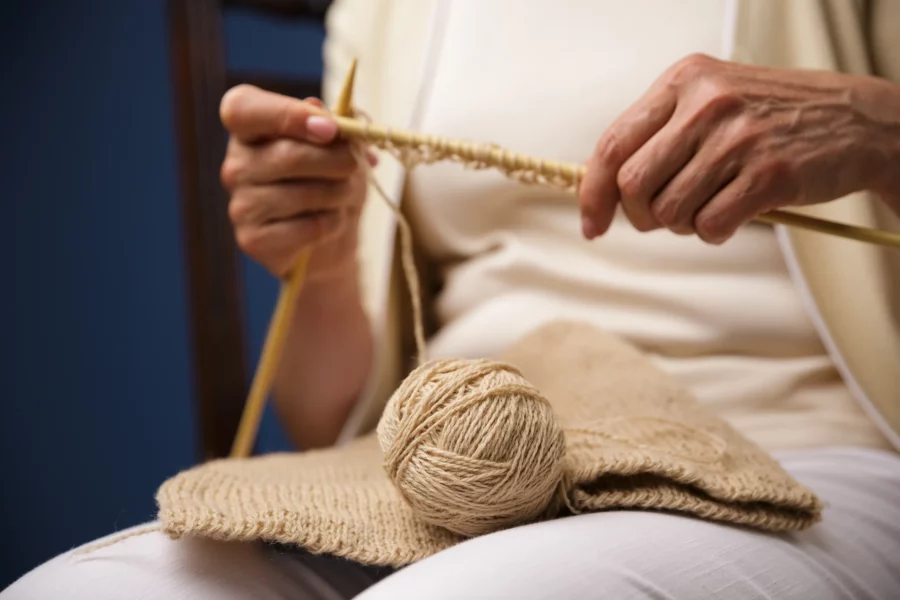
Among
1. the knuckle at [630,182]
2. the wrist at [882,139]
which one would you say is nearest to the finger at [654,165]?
the knuckle at [630,182]

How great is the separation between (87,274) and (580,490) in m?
1.19

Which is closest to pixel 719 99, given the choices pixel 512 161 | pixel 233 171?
pixel 512 161

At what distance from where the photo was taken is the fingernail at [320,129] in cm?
62

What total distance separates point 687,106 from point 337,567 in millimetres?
356

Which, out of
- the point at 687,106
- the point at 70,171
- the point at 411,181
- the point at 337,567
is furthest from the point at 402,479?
the point at 70,171

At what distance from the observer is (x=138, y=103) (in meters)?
1.42

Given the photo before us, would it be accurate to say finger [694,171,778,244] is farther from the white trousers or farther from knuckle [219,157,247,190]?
knuckle [219,157,247,190]

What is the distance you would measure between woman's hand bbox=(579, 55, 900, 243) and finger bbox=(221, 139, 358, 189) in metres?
0.22

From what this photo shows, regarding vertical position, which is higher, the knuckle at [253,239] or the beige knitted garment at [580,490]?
the knuckle at [253,239]

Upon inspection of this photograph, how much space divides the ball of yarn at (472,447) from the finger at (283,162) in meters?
0.24

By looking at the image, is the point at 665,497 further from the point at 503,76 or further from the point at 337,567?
the point at 503,76

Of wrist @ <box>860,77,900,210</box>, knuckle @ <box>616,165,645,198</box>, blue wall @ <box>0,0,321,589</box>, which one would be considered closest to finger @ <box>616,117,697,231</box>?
knuckle @ <box>616,165,645,198</box>

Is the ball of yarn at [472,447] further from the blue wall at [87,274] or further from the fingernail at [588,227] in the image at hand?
the blue wall at [87,274]

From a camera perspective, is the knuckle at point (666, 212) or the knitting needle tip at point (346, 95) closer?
the knuckle at point (666, 212)
